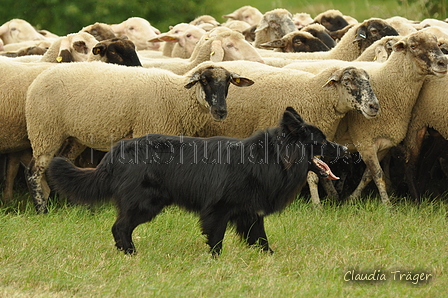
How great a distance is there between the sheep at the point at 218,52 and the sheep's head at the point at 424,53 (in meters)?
1.98

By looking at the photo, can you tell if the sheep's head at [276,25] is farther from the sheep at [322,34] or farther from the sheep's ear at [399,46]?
the sheep's ear at [399,46]

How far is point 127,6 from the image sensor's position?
2173 centimetres

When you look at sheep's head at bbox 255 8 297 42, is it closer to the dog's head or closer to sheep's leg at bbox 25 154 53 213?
sheep's leg at bbox 25 154 53 213

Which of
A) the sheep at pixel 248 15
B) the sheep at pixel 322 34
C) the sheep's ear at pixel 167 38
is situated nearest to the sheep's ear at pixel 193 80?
the sheep's ear at pixel 167 38

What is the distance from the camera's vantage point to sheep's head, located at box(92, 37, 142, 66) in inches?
Result: 305

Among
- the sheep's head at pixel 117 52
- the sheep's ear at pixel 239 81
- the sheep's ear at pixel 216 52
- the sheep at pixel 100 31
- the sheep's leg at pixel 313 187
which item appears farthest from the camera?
the sheep at pixel 100 31

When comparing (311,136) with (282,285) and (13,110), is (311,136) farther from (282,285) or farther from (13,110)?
(13,110)

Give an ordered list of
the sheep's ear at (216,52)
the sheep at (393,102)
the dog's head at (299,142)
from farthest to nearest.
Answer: the sheep's ear at (216,52)
the sheep at (393,102)
the dog's head at (299,142)

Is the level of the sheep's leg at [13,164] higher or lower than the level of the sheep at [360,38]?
lower

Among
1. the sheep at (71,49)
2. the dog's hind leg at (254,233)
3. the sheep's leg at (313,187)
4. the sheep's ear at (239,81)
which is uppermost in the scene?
the sheep's ear at (239,81)

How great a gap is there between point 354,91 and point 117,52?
8.94ft

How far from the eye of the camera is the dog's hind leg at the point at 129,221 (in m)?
4.75

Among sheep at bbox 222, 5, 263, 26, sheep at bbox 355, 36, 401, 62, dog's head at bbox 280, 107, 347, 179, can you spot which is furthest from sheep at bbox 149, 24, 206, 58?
dog's head at bbox 280, 107, 347, 179

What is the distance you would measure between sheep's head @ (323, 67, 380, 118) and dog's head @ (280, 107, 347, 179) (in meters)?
1.80
